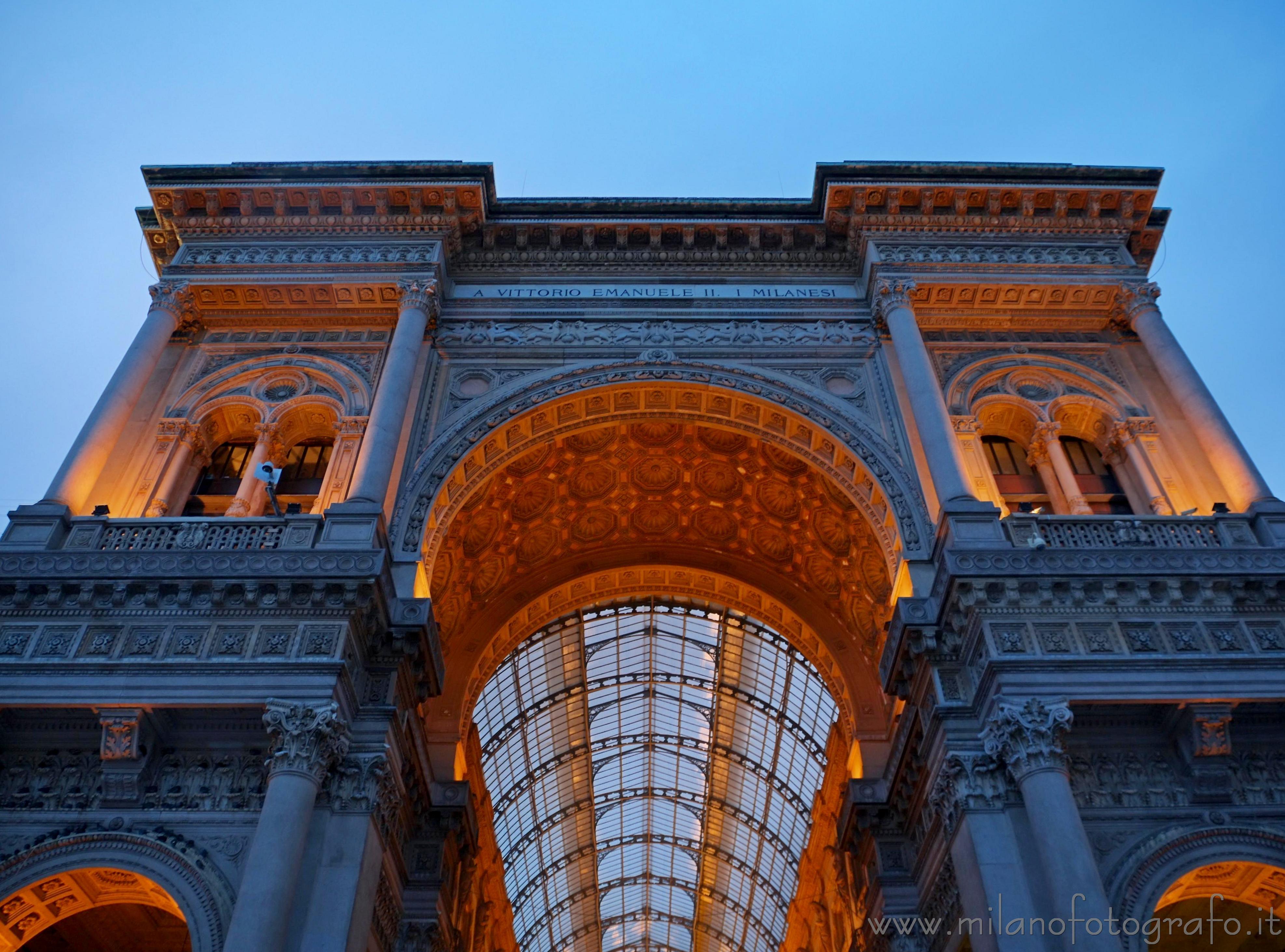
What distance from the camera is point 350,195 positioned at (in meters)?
22.5

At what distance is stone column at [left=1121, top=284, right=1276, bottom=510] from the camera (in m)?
17.8

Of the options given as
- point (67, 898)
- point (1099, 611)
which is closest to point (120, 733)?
point (67, 898)

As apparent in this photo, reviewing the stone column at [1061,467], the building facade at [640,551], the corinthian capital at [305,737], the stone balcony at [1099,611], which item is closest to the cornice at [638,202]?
the building facade at [640,551]

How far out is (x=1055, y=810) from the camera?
43.3ft

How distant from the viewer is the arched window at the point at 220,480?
19859 mm

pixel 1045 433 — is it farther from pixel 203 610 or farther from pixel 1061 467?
pixel 203 610

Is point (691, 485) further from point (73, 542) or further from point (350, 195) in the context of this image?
point (73, 542)

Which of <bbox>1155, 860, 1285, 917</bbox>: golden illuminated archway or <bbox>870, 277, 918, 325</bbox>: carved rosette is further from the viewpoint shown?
<bbox>870, 277, 918, 325</bbox>: carved rosette

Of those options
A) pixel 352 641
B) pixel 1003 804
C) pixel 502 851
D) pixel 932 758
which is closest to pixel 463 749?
pixel 352 641

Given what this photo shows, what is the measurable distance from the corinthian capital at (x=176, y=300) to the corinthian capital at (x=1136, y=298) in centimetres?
1981

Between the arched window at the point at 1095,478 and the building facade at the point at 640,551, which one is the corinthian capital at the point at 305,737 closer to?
the building facade at the point at 640,551

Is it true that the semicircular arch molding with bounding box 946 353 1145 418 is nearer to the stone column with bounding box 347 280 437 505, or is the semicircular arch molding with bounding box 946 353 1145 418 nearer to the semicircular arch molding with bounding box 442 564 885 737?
the semicircular arch molding with bounding box 442 564 885 737

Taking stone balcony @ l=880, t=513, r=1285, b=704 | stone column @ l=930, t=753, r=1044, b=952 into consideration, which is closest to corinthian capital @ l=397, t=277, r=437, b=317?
stone balcony @ l=880, t=513, r=1285, b=704

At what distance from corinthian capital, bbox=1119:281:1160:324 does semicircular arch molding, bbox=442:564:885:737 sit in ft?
31.0
